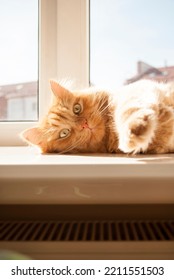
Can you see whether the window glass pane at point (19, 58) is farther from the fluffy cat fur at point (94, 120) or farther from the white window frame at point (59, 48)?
the fluffy cat fur at point (94, 120)

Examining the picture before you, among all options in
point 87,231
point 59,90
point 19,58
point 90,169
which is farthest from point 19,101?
point 90,169

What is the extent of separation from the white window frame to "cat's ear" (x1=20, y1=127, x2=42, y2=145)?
1.16 ft

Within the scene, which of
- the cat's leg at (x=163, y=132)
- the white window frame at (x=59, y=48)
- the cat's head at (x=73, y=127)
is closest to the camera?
the cat's leg at (x=163, y=132)

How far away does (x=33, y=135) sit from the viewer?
1.06m

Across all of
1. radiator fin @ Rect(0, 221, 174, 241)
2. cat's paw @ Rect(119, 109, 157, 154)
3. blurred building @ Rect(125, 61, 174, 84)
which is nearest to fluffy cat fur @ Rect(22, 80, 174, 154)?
cat's paw @ Rect(119, 109, 157, 154)

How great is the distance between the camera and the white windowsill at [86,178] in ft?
2.52

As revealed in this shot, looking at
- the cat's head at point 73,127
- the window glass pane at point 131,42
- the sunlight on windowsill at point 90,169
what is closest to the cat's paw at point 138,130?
the sunlight on windowsill at point 90,169

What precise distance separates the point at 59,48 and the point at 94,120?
1.62 feet

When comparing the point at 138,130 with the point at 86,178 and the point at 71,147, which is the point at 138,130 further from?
the point at 71,147

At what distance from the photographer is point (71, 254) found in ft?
3.02

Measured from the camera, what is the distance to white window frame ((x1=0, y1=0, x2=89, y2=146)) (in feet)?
4.59

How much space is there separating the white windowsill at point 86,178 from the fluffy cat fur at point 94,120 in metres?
0.08

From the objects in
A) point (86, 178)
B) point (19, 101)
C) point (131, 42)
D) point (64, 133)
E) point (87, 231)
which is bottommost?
point (87, 231)

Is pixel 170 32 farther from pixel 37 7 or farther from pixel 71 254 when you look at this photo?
pixel 71 254
